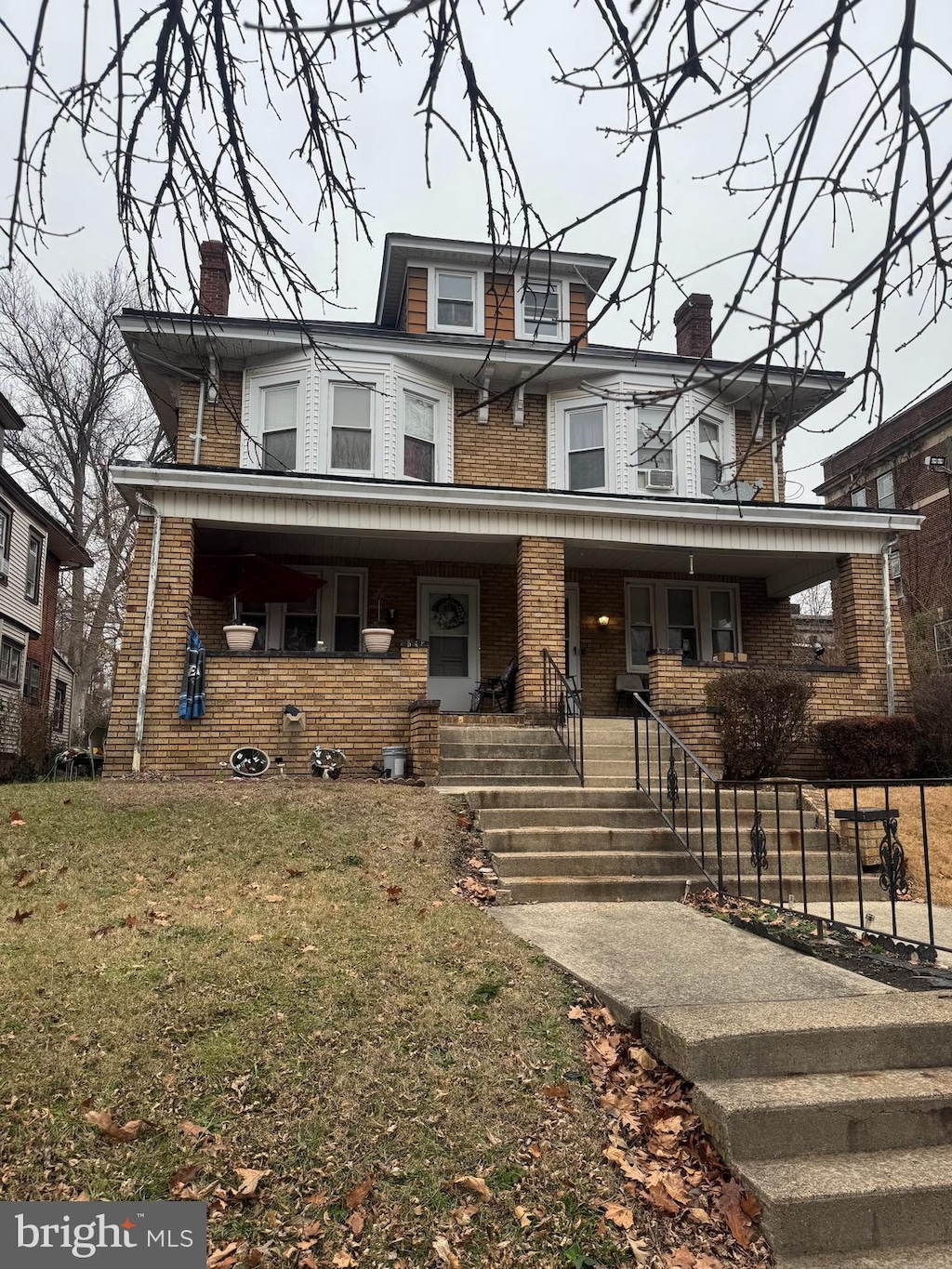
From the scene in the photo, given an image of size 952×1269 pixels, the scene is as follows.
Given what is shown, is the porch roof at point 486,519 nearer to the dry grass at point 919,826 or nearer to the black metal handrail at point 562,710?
the black metal handrail at point 562,710

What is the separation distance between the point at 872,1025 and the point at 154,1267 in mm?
3017

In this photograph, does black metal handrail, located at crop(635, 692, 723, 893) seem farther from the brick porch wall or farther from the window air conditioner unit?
the window air conditioner unit

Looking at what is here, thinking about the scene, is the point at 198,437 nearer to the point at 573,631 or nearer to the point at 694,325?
the point at 573,631

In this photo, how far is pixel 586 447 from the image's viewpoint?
14984mm

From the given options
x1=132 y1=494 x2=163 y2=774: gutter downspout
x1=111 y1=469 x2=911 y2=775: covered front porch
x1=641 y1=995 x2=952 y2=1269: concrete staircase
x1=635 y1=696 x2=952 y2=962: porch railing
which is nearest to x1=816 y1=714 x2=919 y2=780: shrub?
x1=635 y1=696 x2=952 y2=962: porch railing

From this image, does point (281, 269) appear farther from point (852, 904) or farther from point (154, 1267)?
point (852, 904)

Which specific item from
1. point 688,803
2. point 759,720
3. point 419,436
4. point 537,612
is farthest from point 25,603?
point 688,803

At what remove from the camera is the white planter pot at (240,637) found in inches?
447

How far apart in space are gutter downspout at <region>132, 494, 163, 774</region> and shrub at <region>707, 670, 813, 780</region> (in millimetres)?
6850

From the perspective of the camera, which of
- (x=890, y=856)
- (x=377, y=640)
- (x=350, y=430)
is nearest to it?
(x=890, y=856)

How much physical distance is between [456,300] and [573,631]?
645 cm

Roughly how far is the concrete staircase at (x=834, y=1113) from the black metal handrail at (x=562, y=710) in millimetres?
5393

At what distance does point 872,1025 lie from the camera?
12.9 ft

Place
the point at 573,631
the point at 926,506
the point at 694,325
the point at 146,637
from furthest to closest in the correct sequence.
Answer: the point at 926,506 → the point at 694,325 → the point at 573,631 → the point at 146,637
